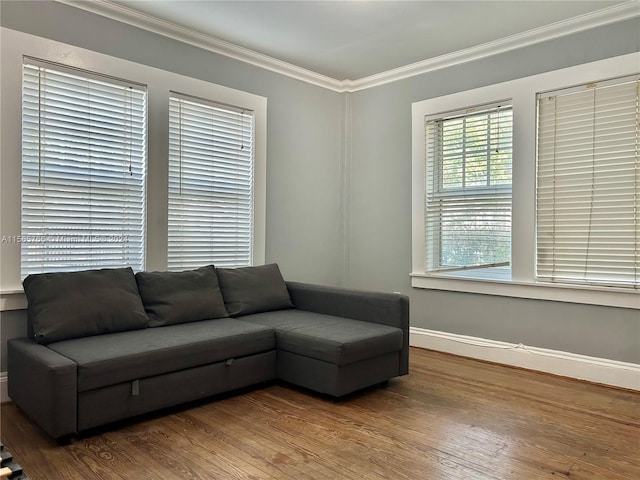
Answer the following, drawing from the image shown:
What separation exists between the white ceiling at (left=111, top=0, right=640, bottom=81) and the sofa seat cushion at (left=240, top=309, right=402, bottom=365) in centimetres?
216

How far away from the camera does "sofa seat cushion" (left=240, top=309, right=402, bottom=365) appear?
2.96 meters

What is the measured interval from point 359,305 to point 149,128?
6.63ft

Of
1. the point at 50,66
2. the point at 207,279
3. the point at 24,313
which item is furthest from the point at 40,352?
the point at 50,66

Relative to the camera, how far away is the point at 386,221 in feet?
15.5

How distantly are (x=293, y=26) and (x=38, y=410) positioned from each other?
2.97 metres

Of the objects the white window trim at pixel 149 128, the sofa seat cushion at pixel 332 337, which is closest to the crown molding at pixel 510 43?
the white window trim at pixel 149 128

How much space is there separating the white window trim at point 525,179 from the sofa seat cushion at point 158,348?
6.20 feet

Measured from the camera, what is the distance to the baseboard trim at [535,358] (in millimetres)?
3334

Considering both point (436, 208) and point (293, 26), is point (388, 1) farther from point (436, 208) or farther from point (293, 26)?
point (436, 208)

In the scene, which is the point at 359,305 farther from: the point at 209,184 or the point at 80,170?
the point at 80,170

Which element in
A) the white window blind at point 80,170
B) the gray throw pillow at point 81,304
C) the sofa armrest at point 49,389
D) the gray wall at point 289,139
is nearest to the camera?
the sofa armrest at point 49,389

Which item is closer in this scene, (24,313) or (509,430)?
(509,430)

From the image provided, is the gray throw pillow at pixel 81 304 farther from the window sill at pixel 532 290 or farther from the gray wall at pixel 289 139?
the window sill at pixel 532 290

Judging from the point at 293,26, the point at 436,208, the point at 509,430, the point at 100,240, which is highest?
the point at 293,26
